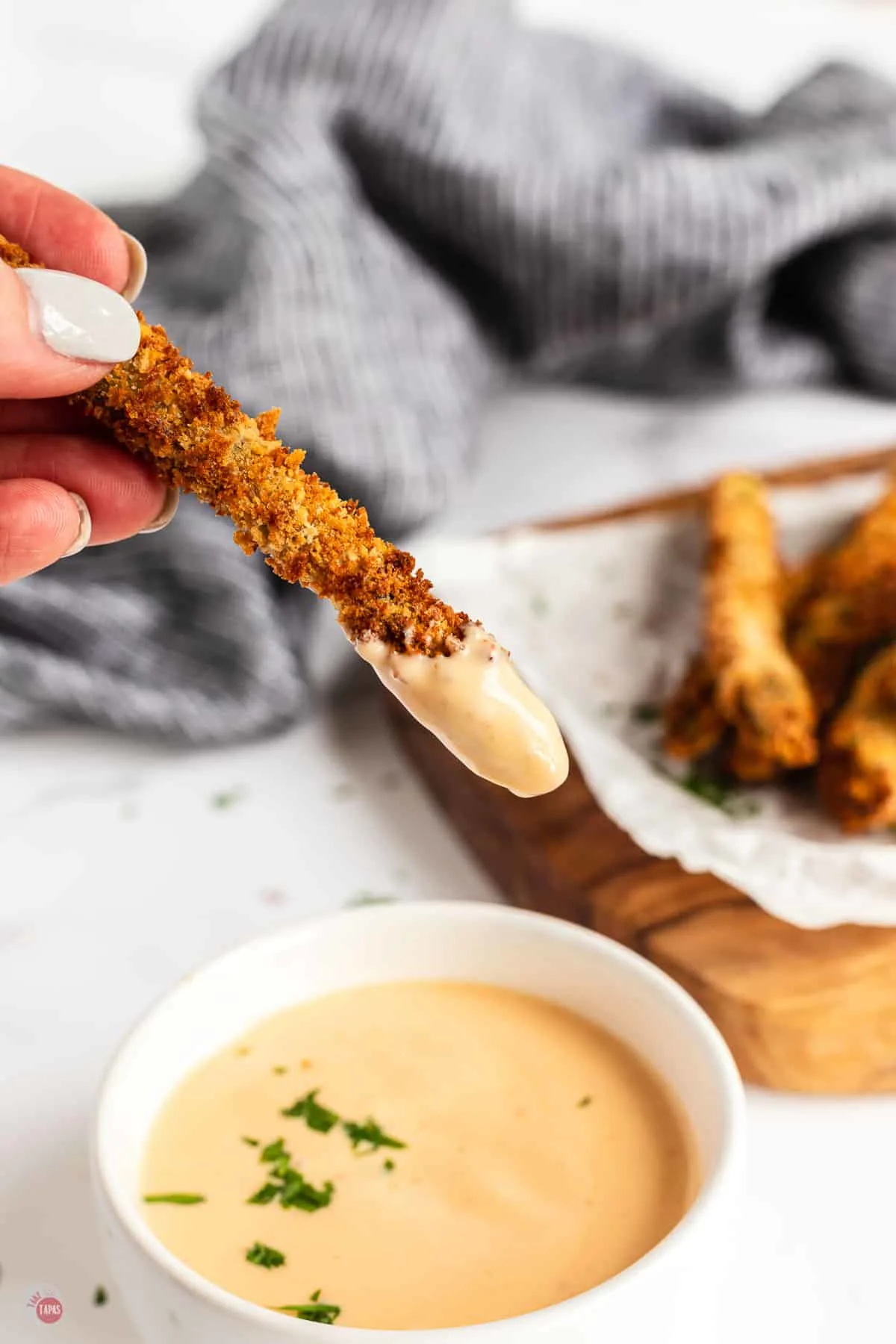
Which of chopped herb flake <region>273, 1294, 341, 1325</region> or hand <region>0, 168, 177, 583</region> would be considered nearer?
chopped herb flake <region>273, 1294, 341, 1325</region>

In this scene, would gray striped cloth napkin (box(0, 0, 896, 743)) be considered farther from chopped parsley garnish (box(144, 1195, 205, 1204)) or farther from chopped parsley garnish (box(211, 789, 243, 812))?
chopped parsley garnish (box(144, 1195, 205, 1204))

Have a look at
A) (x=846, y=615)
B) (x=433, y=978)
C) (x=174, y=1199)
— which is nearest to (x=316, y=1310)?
(x=174, y=1199)

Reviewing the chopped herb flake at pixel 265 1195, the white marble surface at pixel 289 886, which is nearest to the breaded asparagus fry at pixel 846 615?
the white marble surface at pixel 289 886

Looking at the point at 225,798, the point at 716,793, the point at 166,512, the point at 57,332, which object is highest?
the point at 57,332

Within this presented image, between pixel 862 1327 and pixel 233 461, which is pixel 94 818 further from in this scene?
pixel 862 1327

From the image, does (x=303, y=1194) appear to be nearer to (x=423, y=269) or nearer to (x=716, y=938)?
(x=716, y=938)

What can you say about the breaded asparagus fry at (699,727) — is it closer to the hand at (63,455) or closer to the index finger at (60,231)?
the hand at (63,455)

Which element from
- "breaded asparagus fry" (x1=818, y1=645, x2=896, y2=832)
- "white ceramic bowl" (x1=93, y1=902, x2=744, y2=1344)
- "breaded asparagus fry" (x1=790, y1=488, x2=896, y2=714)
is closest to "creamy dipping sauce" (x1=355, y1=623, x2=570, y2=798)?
"white ceramic bowl" (x1=93, y1=902, x2=744, y2=1344)
